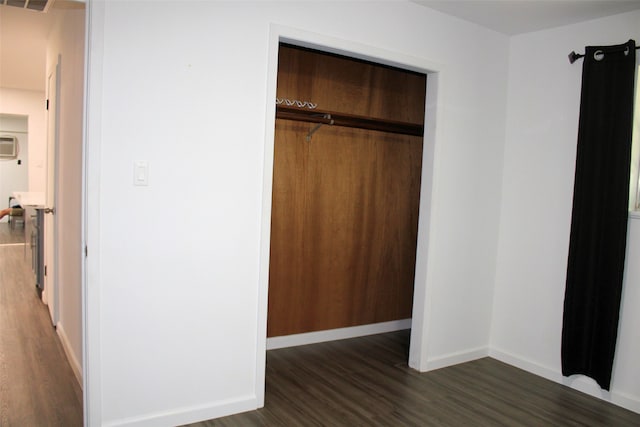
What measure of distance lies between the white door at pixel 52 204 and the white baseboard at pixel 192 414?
183cm

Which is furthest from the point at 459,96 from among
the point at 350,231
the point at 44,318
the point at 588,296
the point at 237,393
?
the point at 44,318

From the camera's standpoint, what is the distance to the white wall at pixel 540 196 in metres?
3.18

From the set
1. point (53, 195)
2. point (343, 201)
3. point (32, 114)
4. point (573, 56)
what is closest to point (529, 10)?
point (573, 56)

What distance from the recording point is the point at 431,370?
10.8 feet

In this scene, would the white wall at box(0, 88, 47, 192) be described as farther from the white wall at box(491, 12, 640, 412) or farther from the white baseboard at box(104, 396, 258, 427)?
the white wall at box(491, 12, 640, 412)

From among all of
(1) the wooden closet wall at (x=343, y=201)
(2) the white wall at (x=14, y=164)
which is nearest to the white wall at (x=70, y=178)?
(1) the wooden closet wall at (x=343, y=201)

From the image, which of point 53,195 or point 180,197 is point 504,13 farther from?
point 53,195

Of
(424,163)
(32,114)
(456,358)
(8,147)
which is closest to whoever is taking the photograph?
(424,163)

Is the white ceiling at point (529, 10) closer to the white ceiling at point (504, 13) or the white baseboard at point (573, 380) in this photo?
the white ceiling at point (504, 13)

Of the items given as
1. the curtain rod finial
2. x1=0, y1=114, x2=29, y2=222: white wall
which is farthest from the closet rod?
x1=0, y1=114, x2=29, y2=222: white wall

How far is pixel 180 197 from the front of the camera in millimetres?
2320

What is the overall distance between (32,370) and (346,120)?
104 inches

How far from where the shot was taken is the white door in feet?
12.0

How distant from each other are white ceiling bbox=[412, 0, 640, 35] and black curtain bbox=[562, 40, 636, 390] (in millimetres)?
232
